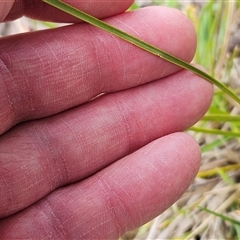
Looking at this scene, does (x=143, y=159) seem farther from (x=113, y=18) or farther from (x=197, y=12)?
(x=197, y=12)

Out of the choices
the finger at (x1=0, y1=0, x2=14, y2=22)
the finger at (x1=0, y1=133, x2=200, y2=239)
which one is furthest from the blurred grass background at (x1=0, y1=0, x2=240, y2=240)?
the finger at (x1=0, y1=0, x2=14, y2=22)

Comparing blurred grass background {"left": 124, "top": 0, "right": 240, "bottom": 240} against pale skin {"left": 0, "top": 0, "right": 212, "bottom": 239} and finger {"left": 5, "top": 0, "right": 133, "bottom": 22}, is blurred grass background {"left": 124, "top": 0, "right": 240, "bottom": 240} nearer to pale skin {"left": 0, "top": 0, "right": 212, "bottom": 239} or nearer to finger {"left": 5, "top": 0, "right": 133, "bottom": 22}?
pale skin {"left": 0, "top": 0, "right": 212, "bottom": 239}

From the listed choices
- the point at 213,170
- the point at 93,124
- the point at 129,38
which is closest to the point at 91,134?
the point at 93,124

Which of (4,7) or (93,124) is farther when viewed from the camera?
(93,124)

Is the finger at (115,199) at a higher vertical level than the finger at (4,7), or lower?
lower

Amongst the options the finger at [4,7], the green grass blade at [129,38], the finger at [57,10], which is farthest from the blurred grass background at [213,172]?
the finger at [4,7]

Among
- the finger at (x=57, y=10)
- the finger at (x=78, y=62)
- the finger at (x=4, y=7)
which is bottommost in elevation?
the finger at (x=78, y=62)

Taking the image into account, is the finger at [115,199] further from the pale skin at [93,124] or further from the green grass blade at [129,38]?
the green grass blade at [129,38]

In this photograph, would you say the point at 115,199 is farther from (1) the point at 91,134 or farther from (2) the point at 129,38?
(2) the point at 129,38
